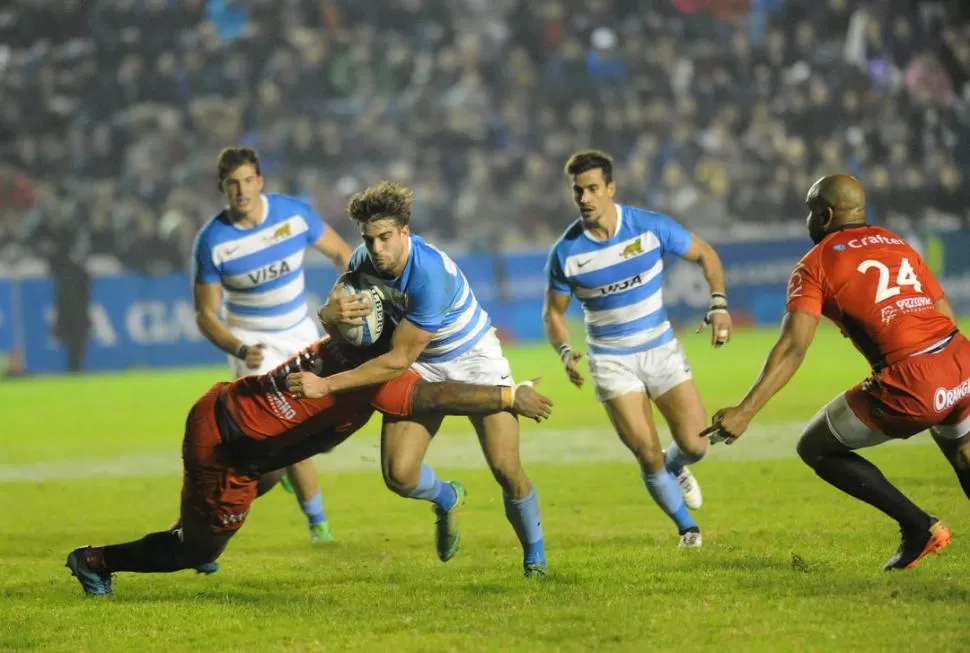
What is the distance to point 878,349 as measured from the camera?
650 centimetres

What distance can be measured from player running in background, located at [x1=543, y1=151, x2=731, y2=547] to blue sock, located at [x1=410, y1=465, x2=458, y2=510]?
1394 millimetres

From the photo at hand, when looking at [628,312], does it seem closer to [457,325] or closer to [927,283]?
[457,325]

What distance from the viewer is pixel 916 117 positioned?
2547 cm

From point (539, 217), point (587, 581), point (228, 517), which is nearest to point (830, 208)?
point (587, 581)

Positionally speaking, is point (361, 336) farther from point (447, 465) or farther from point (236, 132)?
point (236, 132)

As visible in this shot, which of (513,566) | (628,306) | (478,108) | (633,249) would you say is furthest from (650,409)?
(478,108)

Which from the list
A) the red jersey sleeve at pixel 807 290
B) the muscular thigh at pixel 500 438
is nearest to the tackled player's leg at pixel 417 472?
the muscular thigh at pixel 500 438

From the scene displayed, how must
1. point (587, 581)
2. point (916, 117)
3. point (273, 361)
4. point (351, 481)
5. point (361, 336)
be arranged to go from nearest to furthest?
point (361, 336), point (587, 581), point (273, 361), point (351, 481), point (916, 117)

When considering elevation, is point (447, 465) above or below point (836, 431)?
below

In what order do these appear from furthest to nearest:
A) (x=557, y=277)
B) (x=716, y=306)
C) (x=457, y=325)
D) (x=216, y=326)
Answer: (x=216, y=326) → (x=557, y=277) → (x=716, y=306) → (x=457, y=325)

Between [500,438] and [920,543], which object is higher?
[500,438]

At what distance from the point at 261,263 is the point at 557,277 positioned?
2.10 m

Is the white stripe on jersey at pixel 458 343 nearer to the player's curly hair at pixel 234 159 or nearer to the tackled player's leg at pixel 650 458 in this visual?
the tackled player's leg at pixel 650 458

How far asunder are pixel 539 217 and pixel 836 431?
1720 cm
